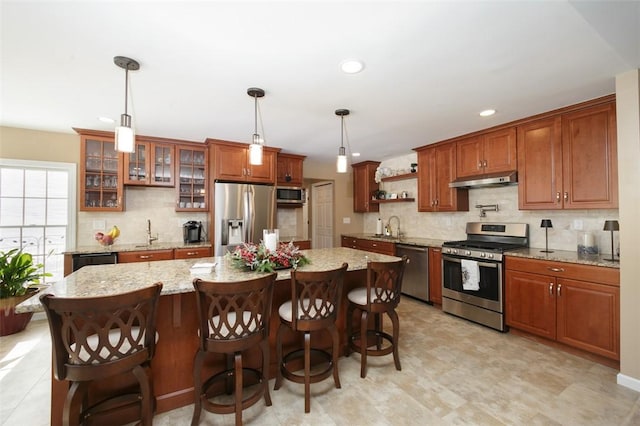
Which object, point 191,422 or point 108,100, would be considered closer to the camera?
point 191,422

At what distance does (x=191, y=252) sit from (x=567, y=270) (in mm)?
4328

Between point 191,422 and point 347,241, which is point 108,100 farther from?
point 347,241

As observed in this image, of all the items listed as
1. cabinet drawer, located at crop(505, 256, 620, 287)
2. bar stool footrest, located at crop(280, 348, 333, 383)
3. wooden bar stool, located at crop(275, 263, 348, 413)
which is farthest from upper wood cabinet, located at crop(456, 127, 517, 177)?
bar stool footrest, located at crop(280, 348, 333, 383)

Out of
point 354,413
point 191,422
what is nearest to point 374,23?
point 354,413

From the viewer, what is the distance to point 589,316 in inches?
98.9

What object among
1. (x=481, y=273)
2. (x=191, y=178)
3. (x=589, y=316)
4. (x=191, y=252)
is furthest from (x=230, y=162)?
(x=589, y=316)

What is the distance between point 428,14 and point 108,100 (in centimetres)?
289

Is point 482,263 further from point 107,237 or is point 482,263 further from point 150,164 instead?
point 107,237

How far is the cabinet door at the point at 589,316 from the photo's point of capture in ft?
7.79

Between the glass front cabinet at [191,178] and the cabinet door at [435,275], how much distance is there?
3441 mm

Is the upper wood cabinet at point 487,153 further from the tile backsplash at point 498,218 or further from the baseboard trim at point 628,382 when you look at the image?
the baseboard trim at point 628,382

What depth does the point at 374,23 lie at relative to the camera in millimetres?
1597

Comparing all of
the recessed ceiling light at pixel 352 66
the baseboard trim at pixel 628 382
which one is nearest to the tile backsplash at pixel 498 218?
the baseboard trim at pixel 628 382

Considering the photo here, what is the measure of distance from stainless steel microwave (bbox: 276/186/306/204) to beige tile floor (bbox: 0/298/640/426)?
2.80 meters
